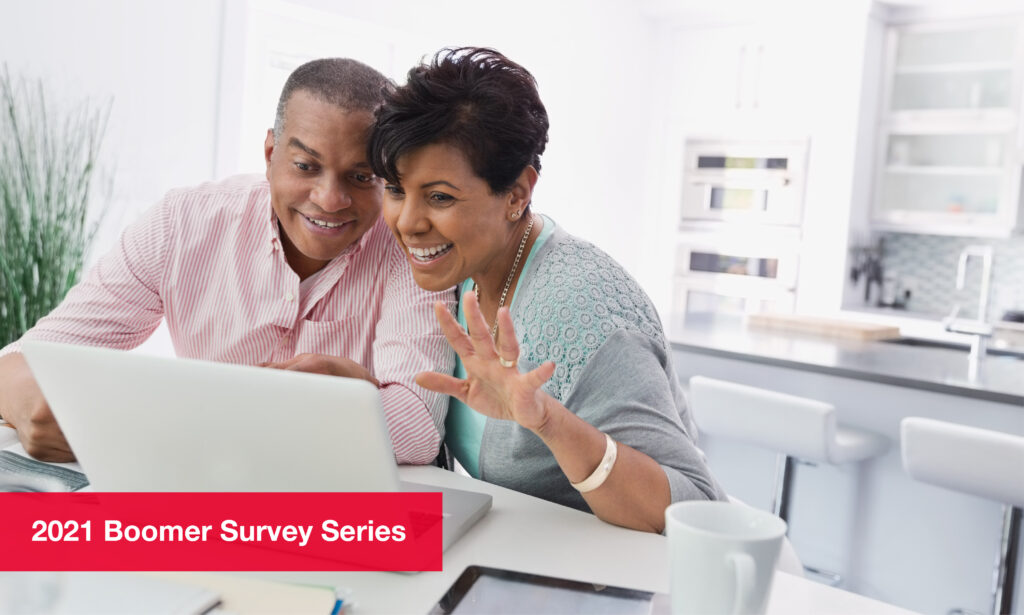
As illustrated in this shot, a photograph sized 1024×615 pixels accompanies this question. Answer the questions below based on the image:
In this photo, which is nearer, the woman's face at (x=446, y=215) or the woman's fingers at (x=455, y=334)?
the woman's fingers at (x=455, y=334)

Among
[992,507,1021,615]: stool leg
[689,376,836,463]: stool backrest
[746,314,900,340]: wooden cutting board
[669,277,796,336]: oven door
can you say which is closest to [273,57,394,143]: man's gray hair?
[689,376,836,463]: stool backrest

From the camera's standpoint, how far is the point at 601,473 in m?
1.02

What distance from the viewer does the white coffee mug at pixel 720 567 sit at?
0.64 metres

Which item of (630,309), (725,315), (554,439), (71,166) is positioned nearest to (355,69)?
(630,309)

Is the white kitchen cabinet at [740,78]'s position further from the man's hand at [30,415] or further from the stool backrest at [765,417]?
the man's hand at [30,415]

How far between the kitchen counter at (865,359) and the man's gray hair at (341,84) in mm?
1701

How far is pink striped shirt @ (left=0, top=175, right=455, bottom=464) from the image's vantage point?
5.04 feet

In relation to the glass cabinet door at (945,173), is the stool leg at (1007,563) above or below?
below

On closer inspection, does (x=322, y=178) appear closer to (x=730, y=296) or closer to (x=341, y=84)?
(x=341, y=84)

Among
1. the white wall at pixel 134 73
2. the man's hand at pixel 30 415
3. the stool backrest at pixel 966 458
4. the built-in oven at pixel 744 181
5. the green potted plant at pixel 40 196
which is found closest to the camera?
the man's hand at pixel 30 415

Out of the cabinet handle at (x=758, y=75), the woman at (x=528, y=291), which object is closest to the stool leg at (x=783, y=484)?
the woman at (x=528, y=291)

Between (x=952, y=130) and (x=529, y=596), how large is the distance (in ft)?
15.9

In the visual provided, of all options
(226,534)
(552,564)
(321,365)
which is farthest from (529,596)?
(321,365)

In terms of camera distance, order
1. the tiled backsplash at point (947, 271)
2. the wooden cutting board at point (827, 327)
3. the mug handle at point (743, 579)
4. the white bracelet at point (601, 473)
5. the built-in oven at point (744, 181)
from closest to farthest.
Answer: the mug handle at point (743, 579) < the white bracelet at point (601, 473) < the wooden cutting board at point (827, 327) < the tiled backsplash at point (947, 271) < the built-in oven at point (744, 181)
